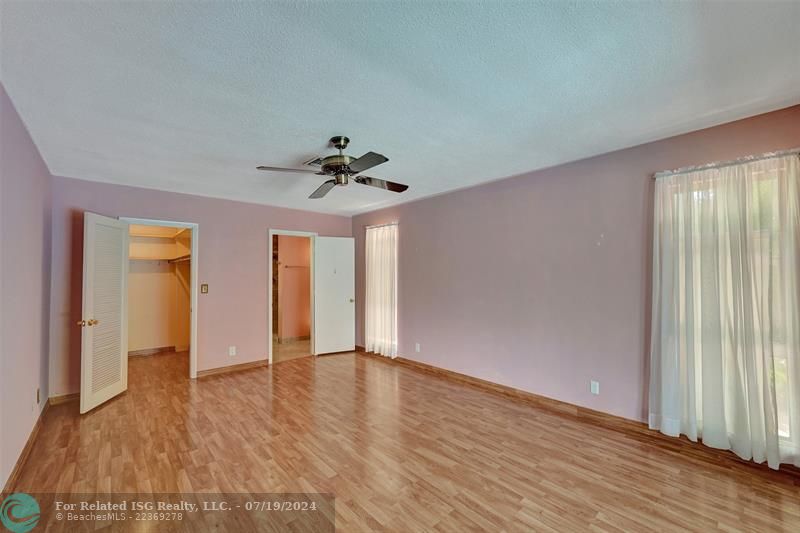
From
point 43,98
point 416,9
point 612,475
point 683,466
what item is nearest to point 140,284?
point 43,98

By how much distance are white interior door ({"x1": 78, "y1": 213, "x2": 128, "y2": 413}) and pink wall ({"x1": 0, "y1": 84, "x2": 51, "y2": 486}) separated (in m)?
0.31

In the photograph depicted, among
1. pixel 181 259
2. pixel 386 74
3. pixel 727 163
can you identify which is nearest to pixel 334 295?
pixel 181 259

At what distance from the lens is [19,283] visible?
230 centimetres

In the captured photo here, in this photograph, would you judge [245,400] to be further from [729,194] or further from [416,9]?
[729,194]

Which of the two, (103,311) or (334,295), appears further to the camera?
(334,295)

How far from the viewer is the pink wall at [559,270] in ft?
9.17

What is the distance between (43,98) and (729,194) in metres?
4.77

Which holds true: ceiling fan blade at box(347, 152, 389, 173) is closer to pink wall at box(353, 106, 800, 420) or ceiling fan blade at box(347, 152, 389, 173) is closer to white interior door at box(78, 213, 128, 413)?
pink wall at box(353, 106, 800, 420)

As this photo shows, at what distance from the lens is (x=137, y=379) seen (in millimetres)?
4270

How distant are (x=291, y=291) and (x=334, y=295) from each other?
170 cm

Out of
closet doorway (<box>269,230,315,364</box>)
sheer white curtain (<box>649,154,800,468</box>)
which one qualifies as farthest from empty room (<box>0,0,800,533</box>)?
closet doorway (<box>269,230,315,364</box>)

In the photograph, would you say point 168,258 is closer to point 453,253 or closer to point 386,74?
point 453,253

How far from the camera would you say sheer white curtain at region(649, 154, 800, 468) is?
217 cm

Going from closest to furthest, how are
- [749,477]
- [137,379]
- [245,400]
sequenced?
1. [749,477]
2. [245,400]
3. [137,379]
